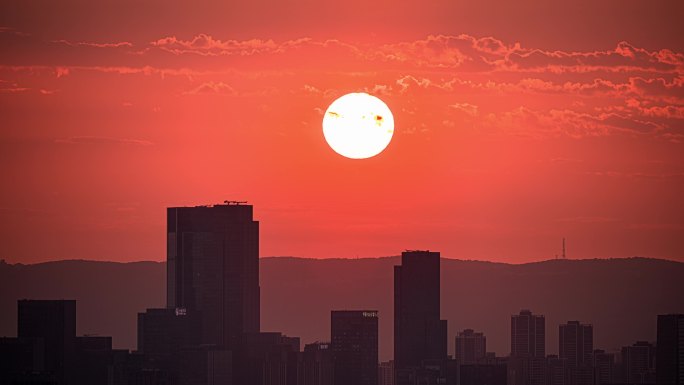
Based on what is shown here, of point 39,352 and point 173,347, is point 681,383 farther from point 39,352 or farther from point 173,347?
point 39,352

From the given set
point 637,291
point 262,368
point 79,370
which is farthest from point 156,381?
point 637,291

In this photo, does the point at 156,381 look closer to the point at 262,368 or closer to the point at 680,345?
the point at 262,368

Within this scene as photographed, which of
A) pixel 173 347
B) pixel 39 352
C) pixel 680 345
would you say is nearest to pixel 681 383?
pixel 680 345

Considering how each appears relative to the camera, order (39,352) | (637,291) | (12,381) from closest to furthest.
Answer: (12,381), (39,352), (637,291)

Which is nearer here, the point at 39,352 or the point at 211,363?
the point at 39,352

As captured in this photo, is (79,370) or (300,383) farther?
(300,383)

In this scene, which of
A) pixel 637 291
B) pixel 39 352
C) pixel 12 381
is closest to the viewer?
pixel 12 381
